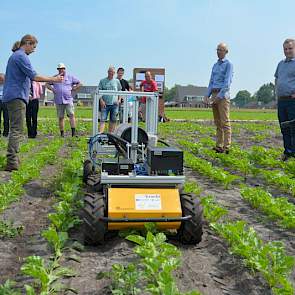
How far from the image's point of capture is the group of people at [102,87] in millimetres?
7211

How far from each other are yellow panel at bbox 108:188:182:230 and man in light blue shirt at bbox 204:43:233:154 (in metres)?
5.40

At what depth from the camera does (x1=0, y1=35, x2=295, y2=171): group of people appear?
721 centimetres

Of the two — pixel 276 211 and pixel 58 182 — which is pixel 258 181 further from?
pixel 58 182

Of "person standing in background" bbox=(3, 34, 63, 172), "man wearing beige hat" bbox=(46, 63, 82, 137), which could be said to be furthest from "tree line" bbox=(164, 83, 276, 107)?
"person standing in background" bbox=(3, 34, 63, 172)

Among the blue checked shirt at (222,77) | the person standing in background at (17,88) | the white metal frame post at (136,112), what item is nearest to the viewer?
the white metal frame post at (136,112)

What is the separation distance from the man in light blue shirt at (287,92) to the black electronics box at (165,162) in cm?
465

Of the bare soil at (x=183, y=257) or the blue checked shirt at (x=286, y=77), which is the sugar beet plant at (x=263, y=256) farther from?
the blue checked shirt at (x=286, y=77)

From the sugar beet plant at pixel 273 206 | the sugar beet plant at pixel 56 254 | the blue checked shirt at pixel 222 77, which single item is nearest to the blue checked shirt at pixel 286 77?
the blue checked shirt at pixel 222 77

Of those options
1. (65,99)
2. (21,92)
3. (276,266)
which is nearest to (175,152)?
(276,266)

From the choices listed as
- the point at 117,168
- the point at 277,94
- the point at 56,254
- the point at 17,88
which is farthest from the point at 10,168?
the point at 277,94

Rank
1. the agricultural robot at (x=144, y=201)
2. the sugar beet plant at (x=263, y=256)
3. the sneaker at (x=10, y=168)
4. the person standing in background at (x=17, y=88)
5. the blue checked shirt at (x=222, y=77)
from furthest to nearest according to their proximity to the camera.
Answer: the blue checked shirt at (x=222, y=77) < the sneaker at (x=10, y=168) < the person standing in background at (x=17, y=88) < the agricultural robot at (x=144, y=201) < the sugar beet plant at (x=263, y=256)

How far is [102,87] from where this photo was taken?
1104cm

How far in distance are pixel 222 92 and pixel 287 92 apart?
4.05 feet

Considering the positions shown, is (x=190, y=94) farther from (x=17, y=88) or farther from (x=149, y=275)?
(x=149, y=275)
